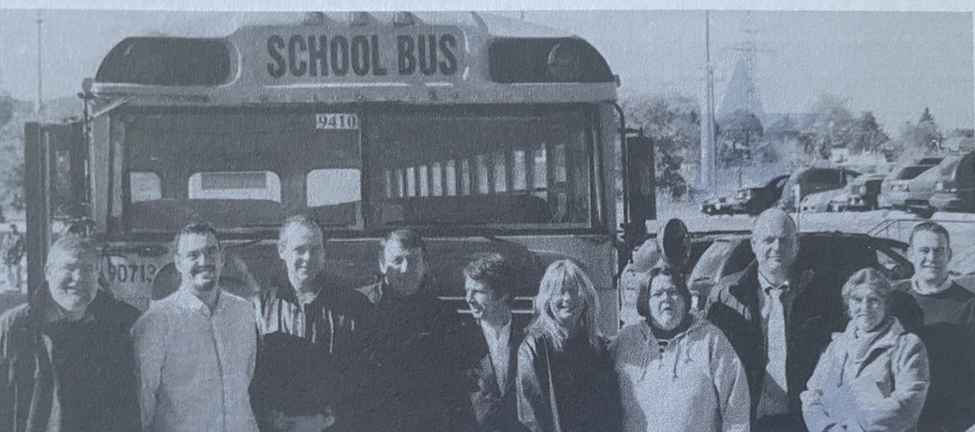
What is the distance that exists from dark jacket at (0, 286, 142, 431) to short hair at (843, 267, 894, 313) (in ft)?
11.2

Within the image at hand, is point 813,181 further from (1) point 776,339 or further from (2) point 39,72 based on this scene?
(2) point 39,72

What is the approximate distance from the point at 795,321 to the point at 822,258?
13.6 inches

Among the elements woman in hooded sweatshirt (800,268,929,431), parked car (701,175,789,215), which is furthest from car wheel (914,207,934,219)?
parked car (701,175,789,215)

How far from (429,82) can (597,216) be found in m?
0.98

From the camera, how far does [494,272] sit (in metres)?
5.04

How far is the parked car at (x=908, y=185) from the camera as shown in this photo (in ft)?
18.2

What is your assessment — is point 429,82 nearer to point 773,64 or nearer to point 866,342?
point 773,64

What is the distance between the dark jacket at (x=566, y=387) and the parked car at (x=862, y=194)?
150 cm

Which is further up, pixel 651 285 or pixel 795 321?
pixel 651 285

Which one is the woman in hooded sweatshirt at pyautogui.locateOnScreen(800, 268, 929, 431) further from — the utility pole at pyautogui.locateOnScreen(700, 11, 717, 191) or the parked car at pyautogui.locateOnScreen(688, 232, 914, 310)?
the utility pole at pyautogui.locateOnScreen(700, 11, 717, 191)

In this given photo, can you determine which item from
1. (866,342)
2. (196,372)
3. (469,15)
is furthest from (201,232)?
(866,342)

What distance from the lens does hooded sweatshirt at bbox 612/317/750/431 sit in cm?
523

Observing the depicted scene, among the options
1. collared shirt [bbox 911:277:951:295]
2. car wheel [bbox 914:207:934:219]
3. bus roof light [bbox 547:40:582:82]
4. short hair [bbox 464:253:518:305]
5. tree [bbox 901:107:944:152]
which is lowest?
collared shirt [bbox 911:277:951:295]

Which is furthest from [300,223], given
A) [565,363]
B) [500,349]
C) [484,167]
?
[565,363]
